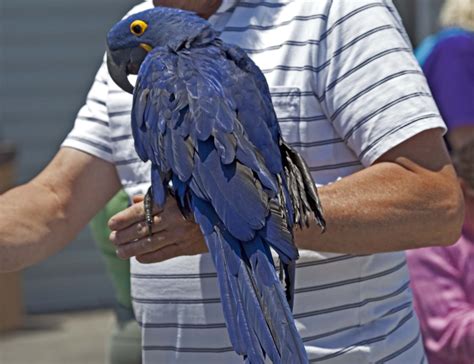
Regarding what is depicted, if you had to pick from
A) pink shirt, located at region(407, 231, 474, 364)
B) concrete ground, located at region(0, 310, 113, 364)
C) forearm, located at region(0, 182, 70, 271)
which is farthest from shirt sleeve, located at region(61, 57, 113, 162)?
concrete ground, located at region(0, 310, 113, 364)

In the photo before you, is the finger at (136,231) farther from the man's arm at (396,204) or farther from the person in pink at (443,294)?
the person in pink at (443,294)

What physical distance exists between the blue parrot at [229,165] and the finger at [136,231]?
35 mm

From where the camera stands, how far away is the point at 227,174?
210 cm

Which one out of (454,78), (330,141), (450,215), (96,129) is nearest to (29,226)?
(96,129)

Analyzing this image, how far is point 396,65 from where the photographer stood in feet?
7.98

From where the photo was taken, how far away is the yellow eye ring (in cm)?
244

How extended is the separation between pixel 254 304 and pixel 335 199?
0.43 metres

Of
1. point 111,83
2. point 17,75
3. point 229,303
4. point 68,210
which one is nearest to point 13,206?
point 68,210

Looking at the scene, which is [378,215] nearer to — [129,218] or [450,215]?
[450,215]

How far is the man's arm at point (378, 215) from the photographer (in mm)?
2266

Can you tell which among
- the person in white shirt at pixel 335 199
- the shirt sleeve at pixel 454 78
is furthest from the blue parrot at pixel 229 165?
the shirt sleeve at pixel 454 78

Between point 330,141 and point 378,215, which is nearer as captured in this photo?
point 378,215

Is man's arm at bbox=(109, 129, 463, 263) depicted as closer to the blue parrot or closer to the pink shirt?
the blue parrot

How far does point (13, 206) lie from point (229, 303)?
89 cm
